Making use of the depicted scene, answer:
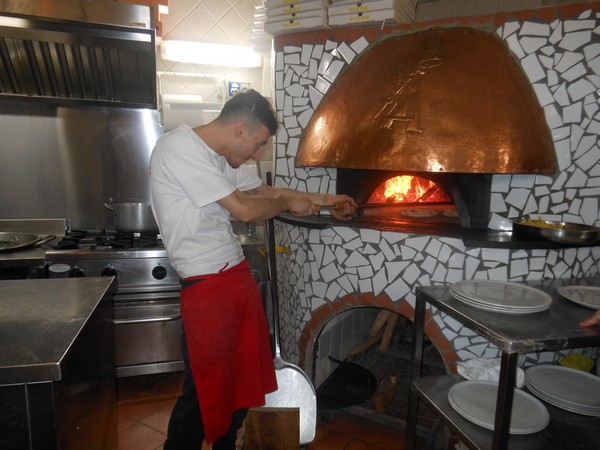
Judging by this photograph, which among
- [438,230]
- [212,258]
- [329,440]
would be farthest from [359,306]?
[212,258]

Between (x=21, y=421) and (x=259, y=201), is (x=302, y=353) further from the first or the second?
(x=21, y=421)

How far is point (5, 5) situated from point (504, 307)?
9.95 ft

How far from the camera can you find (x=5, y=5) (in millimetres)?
2303

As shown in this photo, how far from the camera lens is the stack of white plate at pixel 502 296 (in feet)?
4.65

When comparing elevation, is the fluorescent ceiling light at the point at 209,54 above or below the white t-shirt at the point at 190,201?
above

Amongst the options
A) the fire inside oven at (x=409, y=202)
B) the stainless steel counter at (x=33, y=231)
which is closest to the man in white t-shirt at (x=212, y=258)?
the fire inside oven at (x=409, y=202)

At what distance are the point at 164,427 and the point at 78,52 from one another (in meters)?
2.45

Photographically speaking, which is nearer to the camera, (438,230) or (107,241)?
(438,230)

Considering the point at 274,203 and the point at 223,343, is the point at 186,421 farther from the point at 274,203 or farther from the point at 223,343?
the point at 274,203

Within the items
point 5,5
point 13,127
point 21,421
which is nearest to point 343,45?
point 5,5

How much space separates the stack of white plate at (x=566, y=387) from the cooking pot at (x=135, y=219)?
2.30m

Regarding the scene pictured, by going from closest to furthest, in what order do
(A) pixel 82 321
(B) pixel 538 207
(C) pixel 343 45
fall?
(A) pixel 82 321, (B) pixel 538 207, (C) pixel 343 45

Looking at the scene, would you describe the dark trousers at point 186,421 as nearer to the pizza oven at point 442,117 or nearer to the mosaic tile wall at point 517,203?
the mosaic tile wall at point 517,203

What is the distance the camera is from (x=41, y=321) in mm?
967
